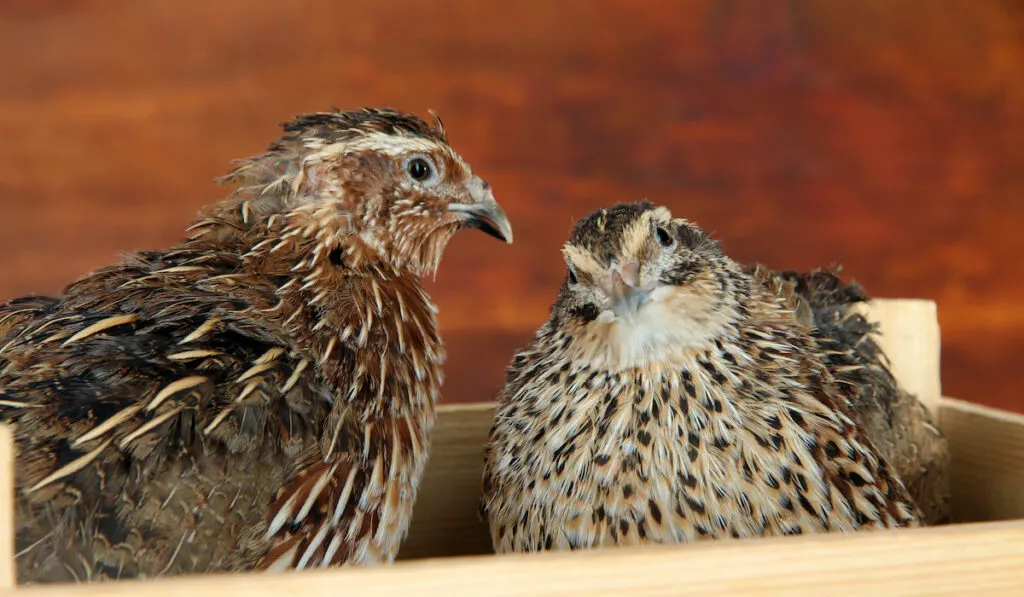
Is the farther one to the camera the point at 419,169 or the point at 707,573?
the point at 419,169

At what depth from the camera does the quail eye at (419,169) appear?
1.45 m

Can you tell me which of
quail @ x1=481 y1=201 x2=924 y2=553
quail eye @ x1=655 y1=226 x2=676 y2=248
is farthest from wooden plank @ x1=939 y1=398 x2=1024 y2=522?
quail eye @ x1=655 y1=226 x2=676 y2=248

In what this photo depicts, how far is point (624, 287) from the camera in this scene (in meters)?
1.09

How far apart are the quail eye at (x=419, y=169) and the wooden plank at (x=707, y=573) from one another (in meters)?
0.80

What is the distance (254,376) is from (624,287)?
1.55ft

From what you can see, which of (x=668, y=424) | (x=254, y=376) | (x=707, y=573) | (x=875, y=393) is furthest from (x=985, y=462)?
(x=254, y=376)

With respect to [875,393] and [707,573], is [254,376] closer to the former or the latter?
[707,573]

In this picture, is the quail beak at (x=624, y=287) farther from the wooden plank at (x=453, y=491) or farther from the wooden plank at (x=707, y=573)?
the wooden plank at (x=453, y=491)

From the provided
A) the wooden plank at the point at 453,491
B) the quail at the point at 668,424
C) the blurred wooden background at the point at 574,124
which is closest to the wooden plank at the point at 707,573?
the quail at the point at 668,424

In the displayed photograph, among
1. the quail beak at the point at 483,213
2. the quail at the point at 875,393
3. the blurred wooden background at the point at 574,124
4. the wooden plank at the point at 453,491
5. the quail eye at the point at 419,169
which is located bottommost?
the wooden plank at the point at 453,491

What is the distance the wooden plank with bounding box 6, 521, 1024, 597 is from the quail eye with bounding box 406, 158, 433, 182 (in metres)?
0.80

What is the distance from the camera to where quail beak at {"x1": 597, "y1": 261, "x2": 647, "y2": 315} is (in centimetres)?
108

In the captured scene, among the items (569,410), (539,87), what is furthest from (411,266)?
(539,87)

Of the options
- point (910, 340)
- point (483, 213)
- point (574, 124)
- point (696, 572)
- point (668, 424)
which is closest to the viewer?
point (696, 572)
